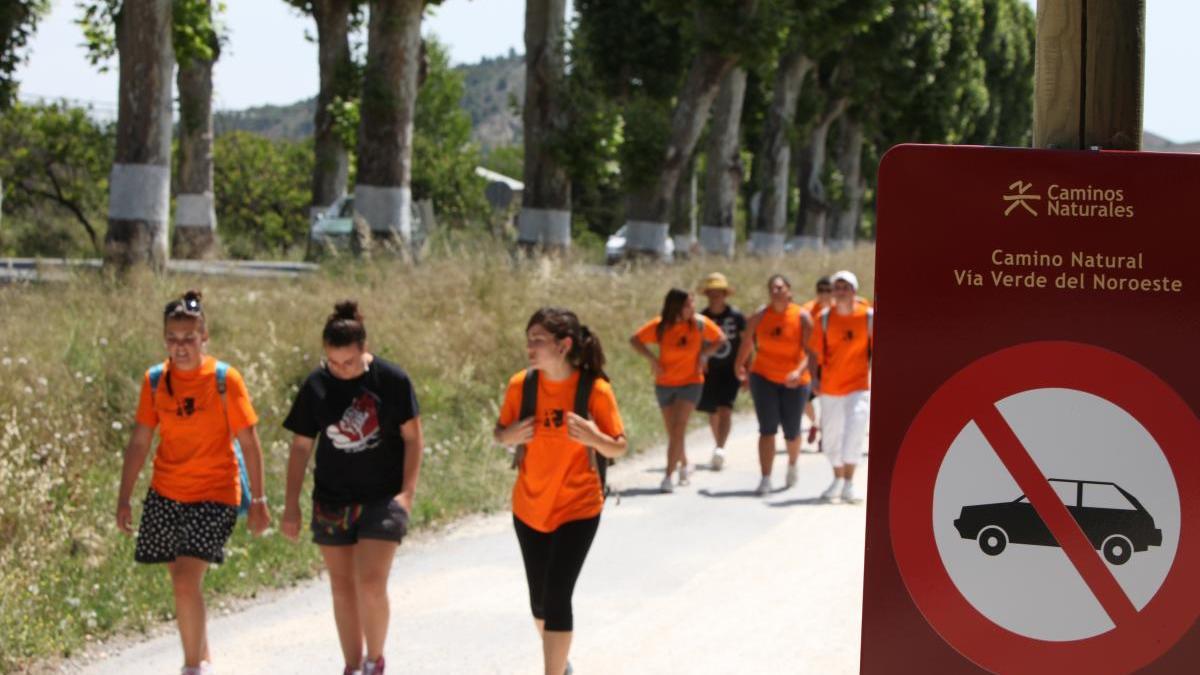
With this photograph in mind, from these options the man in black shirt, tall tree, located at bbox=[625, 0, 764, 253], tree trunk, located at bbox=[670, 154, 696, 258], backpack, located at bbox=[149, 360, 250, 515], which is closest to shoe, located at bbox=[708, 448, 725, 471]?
the man in black shirt

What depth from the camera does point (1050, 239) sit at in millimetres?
3238

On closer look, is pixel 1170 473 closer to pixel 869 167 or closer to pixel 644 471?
pixel 644 471

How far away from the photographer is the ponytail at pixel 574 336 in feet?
21.6

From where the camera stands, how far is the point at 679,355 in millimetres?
13000

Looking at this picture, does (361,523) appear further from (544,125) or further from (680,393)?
(544,125)

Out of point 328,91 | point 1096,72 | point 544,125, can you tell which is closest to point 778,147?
point 328,91

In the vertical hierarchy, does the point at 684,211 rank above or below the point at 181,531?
above

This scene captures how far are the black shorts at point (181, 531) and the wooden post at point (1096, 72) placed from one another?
176 inches

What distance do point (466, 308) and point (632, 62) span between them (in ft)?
67.5

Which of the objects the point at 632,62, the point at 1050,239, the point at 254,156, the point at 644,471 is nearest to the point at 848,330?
the point at 644,471

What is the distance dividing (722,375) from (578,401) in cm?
761

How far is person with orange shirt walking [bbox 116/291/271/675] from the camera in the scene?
266 inches

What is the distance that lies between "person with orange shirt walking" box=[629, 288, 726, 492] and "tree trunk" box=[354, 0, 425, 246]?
6495mm

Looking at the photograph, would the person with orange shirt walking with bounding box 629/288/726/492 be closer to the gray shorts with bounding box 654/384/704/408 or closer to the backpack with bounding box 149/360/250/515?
the gray shorts with bounding box 654/384/704/408
